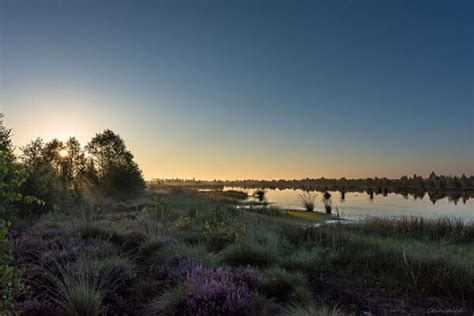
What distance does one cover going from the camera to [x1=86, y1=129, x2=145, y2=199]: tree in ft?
116

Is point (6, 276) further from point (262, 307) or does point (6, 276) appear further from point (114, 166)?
point (114, 166)

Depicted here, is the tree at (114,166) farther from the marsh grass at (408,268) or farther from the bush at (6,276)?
the bush at (6,276)

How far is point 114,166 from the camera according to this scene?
36.2m

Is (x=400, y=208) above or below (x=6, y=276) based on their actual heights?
below

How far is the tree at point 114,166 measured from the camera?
3550 cm

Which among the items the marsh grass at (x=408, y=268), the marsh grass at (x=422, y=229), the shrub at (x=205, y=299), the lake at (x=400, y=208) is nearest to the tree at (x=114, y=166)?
the lake at (x=400, y=208)

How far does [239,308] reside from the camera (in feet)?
16.6

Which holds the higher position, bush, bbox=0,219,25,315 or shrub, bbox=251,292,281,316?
bush, bbox=0,219,25,315

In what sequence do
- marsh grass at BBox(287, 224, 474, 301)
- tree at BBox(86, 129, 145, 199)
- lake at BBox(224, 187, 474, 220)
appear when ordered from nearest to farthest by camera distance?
marsh grass at BBox(287, 224, 474, 301) → lake at BBox(224, 187, 474, 220) → tree at BBox(86, 129, 145, 199)

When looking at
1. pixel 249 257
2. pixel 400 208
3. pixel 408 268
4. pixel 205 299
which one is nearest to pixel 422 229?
pixel 408 268

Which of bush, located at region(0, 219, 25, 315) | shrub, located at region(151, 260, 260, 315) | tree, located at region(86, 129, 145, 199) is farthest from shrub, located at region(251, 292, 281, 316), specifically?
tree, located at region(86, 129, 145, 199)

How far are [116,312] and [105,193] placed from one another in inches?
1245

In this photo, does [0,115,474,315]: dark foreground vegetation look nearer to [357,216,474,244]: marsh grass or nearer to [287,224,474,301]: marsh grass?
[287,224,474,301]: marsh grass

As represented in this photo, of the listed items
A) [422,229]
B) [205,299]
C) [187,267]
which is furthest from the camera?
[422,229]
